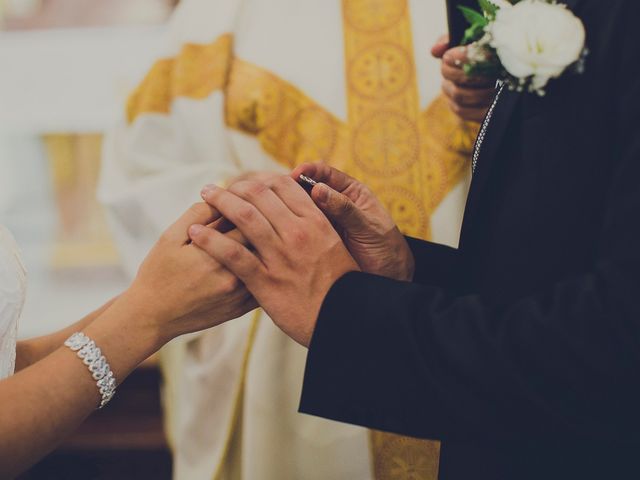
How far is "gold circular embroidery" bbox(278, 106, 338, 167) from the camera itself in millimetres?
2277

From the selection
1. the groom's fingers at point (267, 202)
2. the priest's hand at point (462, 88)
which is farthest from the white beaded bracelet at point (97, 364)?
the priest's hand at point (462, 88)

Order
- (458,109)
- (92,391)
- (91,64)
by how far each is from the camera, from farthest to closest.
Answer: (91,64), (458,109), (92,391)

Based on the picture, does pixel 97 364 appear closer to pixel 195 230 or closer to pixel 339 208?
pixel 195 230

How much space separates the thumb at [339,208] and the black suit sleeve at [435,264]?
0.19 m

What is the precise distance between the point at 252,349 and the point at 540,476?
1.09 m

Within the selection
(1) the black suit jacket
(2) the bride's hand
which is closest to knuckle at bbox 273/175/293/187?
(2) the bride's hand

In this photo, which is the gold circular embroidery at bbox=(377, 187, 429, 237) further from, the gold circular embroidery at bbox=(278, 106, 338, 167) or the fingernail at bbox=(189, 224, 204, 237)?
the fingernail at bbox=(189, 224, 204, 237)

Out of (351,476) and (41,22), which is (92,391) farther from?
(41,22)

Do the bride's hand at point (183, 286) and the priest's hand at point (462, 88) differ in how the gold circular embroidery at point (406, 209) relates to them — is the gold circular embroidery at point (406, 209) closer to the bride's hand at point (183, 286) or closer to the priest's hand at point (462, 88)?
the priest's hand at point (462, 88)

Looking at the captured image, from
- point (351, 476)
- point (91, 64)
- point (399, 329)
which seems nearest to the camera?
point (399, 329)

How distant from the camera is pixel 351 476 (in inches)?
81.3

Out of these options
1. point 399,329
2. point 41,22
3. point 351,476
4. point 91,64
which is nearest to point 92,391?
point 399,329

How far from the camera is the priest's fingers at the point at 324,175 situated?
57.3 inches

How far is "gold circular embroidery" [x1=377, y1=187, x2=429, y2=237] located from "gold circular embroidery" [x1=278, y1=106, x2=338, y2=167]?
0.75 ft
